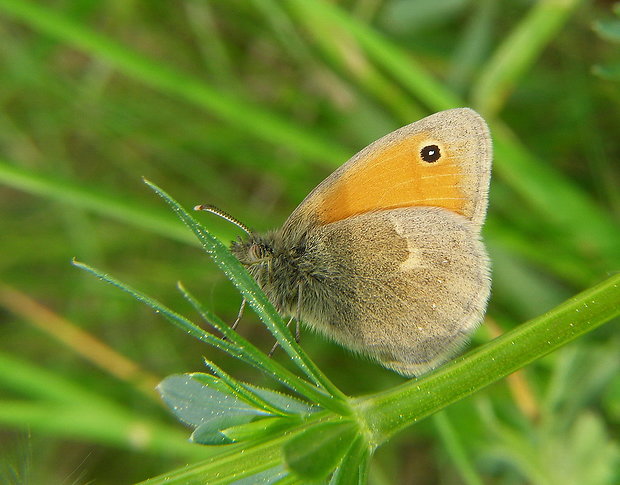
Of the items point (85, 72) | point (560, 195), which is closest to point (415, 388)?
point (560, 195)

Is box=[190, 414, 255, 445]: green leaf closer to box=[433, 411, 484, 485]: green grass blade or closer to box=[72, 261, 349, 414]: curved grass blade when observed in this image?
box=[72, 261, 349, 414]: curved grass blade

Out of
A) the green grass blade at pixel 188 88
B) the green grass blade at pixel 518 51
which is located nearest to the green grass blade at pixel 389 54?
the green grass blade at pixel 518 51

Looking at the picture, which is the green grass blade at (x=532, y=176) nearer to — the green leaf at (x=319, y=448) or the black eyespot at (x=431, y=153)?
the black eyespot at (x=431, y=153)

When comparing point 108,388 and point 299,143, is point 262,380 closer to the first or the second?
point 108,388

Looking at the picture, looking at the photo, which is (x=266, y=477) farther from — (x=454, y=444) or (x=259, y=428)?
(x=454, y=444)

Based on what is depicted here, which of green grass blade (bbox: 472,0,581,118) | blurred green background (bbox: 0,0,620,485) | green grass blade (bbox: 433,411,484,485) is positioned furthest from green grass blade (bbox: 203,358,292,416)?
green grass blade (bbox: 472,0,581,118)
